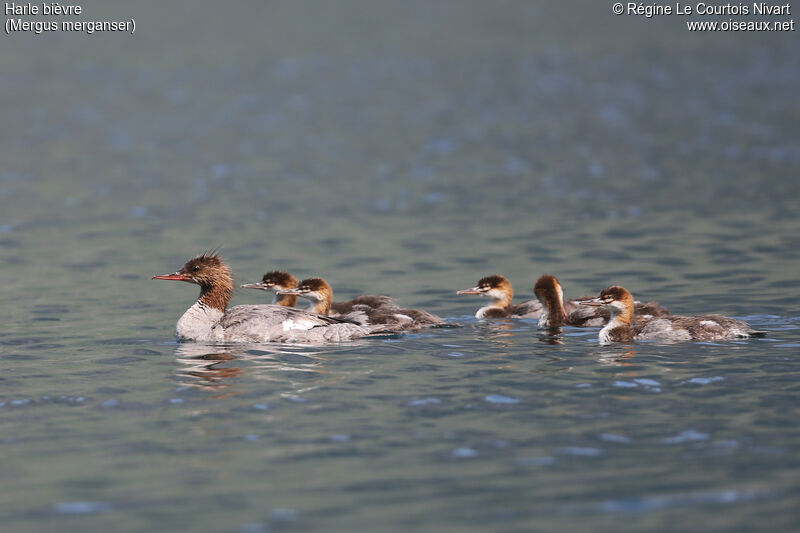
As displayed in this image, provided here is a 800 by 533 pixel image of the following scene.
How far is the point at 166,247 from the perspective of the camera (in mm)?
23484

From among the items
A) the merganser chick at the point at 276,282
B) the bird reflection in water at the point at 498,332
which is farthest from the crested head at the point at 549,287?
the merganser chick at the point at 276,282

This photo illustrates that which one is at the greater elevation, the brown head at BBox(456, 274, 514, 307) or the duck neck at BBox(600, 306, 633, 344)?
the brown head at BBox(456, 274, 514, 307)

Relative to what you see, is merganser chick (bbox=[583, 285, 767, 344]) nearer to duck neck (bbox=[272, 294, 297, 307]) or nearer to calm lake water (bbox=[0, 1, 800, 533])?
calm lake water (bbox=[0, 1, 800, 533])

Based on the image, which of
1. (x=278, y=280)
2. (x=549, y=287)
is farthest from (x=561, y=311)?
(x=278, y=280)

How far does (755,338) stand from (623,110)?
29.1m

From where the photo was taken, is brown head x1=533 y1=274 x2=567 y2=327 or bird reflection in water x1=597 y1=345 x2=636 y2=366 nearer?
bird reflection in water x1=597 y1=345 x2=636 y2=366

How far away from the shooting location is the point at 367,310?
16.5m

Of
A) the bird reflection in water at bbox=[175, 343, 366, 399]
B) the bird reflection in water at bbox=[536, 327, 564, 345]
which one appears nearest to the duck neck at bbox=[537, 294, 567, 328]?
the bird reflection in water at bbox=[536, 327, 564, 345]

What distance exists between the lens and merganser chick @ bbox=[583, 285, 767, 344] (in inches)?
557

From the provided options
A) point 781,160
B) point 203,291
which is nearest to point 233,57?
point 781,160

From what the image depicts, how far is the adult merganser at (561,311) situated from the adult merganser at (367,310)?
4.68 ft

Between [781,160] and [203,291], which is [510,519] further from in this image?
[781,160]

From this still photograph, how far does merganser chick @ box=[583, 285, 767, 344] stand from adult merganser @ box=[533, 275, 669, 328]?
68 centimetres

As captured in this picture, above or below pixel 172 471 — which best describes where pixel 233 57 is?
above
